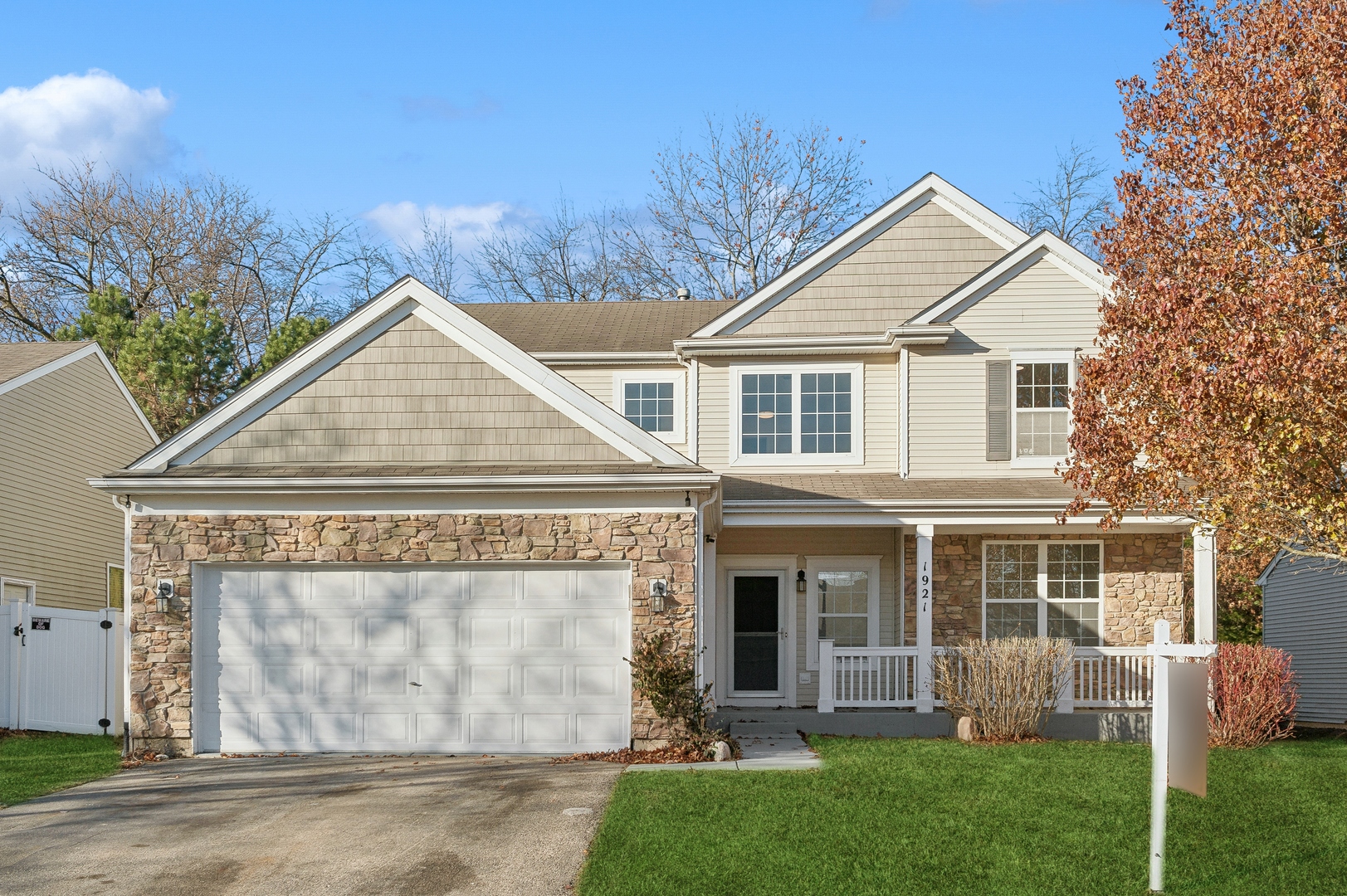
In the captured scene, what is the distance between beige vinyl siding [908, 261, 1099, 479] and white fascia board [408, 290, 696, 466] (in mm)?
4606

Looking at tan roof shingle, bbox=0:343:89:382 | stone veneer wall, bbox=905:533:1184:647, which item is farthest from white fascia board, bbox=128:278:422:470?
stone veneer wall, bbox=905:533:1184:647

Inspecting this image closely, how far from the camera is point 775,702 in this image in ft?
52.6

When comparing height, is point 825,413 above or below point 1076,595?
above

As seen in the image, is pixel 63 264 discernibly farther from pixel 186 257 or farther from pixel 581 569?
pixel 581 569

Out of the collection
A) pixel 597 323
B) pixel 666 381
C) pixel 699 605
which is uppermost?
pixel 597 323

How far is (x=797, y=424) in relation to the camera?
16.3m

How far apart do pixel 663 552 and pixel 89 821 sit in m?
5.63

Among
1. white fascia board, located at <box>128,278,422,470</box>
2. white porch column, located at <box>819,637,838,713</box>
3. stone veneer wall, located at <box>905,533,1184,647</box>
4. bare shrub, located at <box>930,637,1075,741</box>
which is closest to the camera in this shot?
white fascia board, located at <box>128,278,422,470</box>

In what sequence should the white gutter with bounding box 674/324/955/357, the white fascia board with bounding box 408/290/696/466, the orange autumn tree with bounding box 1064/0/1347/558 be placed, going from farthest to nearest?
the white gutter with bounding box 674/324/955/357 < the white fascia board with bounding box 408/290/696/466 < the orange autumn tree with bounding box 1064/0/1347/558

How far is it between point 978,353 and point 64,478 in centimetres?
1375

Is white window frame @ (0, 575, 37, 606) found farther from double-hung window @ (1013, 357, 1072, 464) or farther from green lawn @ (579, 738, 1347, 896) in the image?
double-hung window @ (1013, 357, 1072, 464)

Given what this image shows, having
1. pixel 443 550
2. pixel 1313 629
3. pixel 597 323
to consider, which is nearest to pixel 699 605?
pixel 443 550

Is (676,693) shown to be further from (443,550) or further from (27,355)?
(27,355)

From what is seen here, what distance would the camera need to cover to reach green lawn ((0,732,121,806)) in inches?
432
